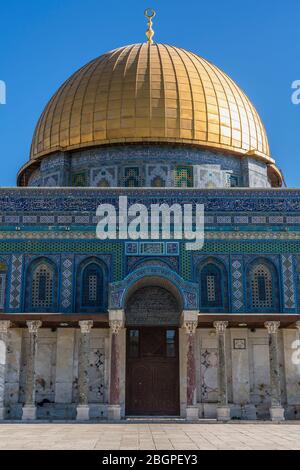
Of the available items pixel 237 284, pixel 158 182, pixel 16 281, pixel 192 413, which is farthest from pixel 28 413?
pixel 158 182

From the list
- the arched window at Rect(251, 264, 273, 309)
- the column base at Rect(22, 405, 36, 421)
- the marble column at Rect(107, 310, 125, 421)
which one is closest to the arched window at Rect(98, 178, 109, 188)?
the marble column at Rect(107, 310, 125, 421)

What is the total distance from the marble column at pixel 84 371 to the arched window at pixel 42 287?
4.26 feet

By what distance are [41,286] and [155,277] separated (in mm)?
2943

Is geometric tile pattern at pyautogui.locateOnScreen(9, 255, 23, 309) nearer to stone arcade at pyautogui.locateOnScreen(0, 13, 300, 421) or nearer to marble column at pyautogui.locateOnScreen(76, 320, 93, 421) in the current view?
stone arcade at pyautogui.locateOnScreen(0, 13, 300, 421)

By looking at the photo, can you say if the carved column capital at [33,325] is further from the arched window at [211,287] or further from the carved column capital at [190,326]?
the arched window at [211,287]

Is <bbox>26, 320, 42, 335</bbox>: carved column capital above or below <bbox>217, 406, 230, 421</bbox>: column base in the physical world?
above

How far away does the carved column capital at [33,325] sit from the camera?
16078mm

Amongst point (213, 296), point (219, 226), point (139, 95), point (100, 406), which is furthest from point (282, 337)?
point (139, 95)

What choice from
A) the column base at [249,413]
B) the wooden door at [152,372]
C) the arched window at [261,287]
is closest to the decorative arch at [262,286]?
the arched window at [261,287]

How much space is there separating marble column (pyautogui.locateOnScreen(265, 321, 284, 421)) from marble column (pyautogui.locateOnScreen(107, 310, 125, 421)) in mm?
3601

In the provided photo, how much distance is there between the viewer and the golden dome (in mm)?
20266

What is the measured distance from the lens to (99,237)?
17.1 meters

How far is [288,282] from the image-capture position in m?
16.9

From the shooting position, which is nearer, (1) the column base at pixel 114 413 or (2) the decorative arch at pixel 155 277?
(1) the column base at pixel 114 413
